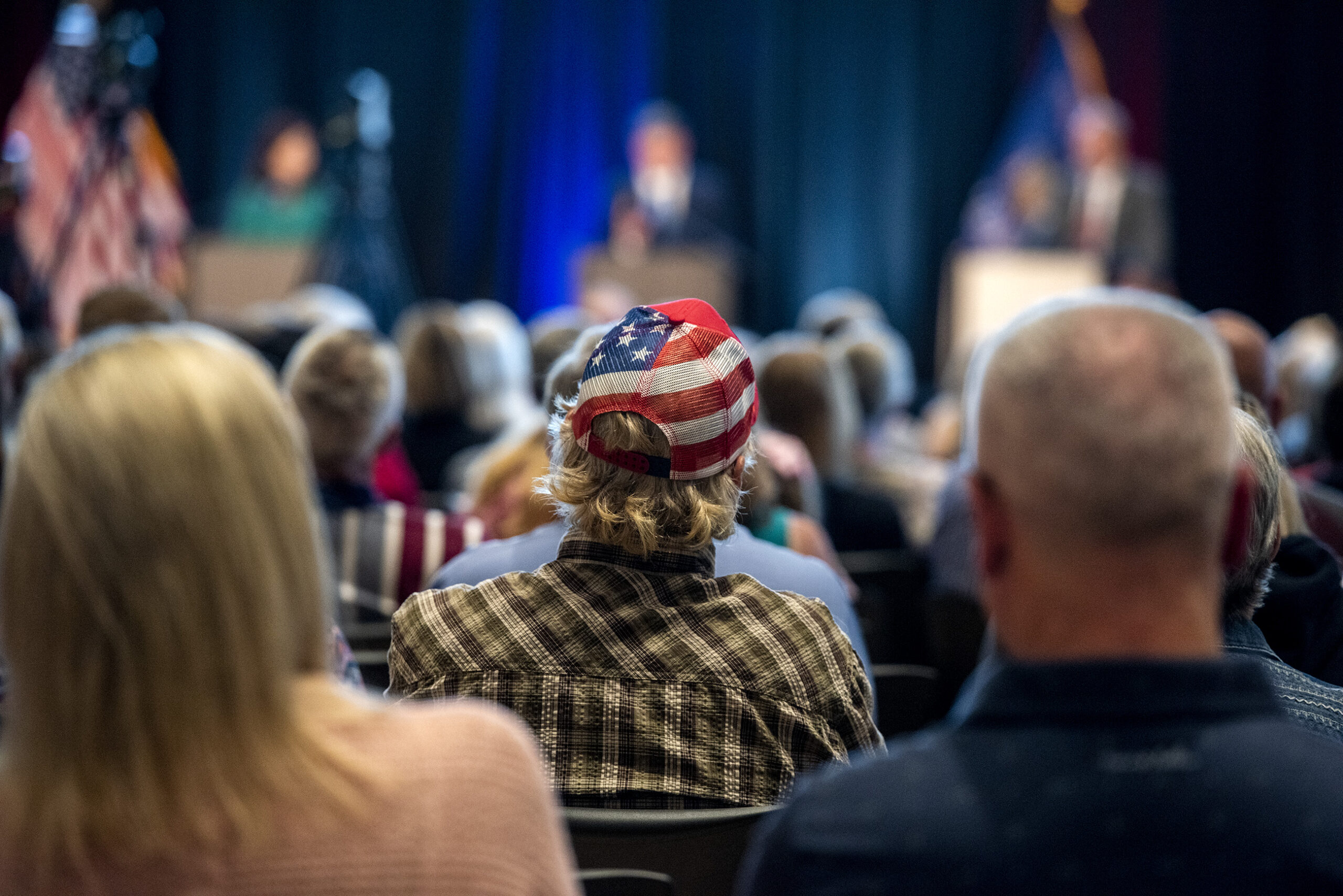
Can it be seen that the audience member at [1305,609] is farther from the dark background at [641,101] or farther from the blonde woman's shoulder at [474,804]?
the dark background at [641,101]

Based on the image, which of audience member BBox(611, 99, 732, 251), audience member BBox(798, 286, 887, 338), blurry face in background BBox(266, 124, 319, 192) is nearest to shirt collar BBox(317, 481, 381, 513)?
audience member BBox(798, 286, 887, 338)

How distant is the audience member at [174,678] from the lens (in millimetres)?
828

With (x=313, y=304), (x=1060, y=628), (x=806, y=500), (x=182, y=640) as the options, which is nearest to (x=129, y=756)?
(x=182, y=640)

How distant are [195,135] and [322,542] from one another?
10.2 metres

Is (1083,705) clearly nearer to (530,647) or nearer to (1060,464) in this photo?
(1060,464)

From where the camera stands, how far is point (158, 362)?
85 cm

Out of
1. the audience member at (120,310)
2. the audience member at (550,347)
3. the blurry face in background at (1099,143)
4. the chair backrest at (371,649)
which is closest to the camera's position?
the chair backrest at (371,649)

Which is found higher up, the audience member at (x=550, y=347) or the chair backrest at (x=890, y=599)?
the audience member at (x=550, y=347)

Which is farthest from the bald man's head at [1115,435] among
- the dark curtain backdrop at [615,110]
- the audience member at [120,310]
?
the dark curtain backdrop at [615,110]

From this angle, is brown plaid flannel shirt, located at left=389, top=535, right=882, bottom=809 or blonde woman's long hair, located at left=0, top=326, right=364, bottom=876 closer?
blonde woman's long hair, located at left=0, top=326, right=364, bottom=876

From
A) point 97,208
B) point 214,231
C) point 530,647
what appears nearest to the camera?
point 530,647

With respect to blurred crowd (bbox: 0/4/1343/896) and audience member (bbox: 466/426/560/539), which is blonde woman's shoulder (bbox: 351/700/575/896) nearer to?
blurred crowd (bbox: 0/4/1343/896)

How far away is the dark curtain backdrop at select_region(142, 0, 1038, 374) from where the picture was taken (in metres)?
10.1

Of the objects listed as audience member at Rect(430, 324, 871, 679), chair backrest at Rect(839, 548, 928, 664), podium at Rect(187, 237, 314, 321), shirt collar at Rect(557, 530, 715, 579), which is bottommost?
chair backrest at Rect(839, 548, 928, 664)
